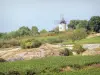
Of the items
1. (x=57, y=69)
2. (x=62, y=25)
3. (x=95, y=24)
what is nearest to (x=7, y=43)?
(x=57, y=69)

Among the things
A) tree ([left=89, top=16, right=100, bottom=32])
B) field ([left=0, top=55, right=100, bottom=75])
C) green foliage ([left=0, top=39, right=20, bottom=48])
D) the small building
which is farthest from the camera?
tree ([left=89, top=16, right=100, bottom=32])

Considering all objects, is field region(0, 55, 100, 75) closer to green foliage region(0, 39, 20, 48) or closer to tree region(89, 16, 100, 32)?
green foliage region(0, 39, 20, 48)

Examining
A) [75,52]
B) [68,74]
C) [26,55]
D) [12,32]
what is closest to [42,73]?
[68,74]

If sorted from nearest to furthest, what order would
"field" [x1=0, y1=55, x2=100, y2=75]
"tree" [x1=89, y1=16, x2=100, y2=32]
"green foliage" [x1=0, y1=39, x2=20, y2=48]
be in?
"field" [x1=0, y1=55, x2=100, y2=75] → "green foliage" [x1=0, y1=39, x2=20, y2=48] → "tree" [x1=89, y1=16, x2=100, y2=32]

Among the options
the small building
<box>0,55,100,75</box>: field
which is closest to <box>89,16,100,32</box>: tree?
the small building

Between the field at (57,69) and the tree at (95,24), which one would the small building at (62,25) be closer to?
the tree at (95,24)

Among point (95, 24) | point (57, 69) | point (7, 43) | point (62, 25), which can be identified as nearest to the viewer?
point (57, 69)

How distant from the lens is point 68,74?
21.0m

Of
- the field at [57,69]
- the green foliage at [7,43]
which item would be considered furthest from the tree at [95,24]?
the field at [57,69]

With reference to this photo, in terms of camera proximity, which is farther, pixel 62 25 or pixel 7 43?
pixel 62 25

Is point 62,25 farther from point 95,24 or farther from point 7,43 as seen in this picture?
point 7,43

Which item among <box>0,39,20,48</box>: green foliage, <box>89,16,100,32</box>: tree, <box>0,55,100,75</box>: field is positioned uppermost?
<box>89,16,100,32</box>: tree

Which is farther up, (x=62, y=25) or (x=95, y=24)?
(x=62, y=25)

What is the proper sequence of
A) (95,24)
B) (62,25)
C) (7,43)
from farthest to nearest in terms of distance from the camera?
(95,24)
(62,25)
(7,43)
